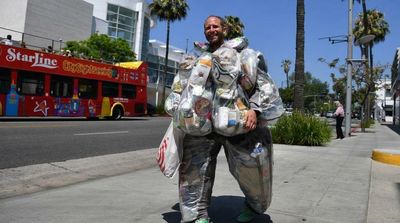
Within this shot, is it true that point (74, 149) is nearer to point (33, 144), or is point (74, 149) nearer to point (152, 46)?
point (33, 144)

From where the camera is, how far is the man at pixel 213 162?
355 centimetres

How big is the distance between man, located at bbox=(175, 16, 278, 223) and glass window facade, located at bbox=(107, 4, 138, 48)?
176 feet

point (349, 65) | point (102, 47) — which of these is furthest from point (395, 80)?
point (102, 47)

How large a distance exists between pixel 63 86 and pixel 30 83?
1.99 meters

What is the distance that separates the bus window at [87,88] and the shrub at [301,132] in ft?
40.5

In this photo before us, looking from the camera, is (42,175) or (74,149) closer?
(42,175)

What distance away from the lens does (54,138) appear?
39.0 ft

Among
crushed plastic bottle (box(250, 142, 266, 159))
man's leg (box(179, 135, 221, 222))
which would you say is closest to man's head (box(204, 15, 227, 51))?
man's leg (box(179, 135, 221, 222))

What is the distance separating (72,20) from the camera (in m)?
47.2

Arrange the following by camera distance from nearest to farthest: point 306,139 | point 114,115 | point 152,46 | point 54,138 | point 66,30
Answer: point 54,138, point 306,139, point 114,115, point 66,30, point 152,46

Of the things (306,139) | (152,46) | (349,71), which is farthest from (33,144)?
(152,46)

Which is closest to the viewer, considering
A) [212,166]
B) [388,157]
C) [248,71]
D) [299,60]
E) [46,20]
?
[248,71]

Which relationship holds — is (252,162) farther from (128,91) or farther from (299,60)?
(128,91)

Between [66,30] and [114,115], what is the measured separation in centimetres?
2507
